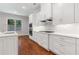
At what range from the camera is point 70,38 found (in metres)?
3.01

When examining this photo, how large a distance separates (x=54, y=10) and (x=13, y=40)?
8.24ft

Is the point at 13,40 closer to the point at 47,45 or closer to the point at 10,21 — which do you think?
the point at 47,45

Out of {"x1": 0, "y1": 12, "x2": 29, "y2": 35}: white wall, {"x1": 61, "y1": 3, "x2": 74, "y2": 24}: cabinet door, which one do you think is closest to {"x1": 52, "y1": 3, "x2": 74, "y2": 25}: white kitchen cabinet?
{"x1": 61, "y1": 3, "x2": 74, "y2": 24}: cabinet door

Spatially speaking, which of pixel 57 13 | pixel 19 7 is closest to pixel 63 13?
pixel 57 13

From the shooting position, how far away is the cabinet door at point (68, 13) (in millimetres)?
3449

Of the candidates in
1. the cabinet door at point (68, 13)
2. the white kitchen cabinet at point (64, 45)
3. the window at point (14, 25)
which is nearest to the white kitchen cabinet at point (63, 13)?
the cabinet door at point (68, 13)

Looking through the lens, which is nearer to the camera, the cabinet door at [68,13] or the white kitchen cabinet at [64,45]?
the white kitchen cabinet at [64,45]

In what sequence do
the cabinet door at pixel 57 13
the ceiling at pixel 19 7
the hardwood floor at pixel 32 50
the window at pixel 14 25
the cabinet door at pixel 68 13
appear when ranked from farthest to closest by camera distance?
the window at pixel 14 25 < the ceiling at pixel 19 7 < the hardwood floor at pixel 32 50 < the cabinet door at pixel 57 13 < the cabinet door at pixel 68 13

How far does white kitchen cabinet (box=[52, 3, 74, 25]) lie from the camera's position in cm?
349

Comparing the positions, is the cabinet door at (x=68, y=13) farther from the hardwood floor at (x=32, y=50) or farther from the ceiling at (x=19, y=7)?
the ceiling at (x=19, y=7)

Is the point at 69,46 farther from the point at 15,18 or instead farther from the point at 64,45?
the point at 15,18

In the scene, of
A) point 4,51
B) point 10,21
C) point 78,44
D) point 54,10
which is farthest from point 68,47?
point 10,21

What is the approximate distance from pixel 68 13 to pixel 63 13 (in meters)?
0.33

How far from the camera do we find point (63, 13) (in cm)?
396
